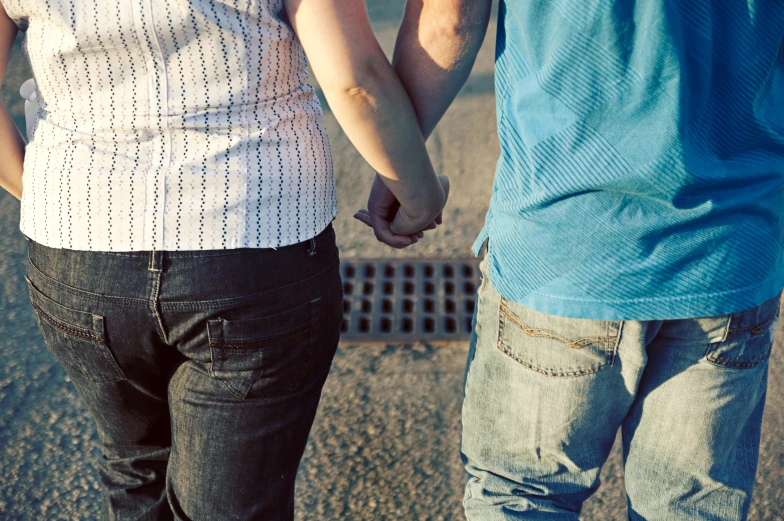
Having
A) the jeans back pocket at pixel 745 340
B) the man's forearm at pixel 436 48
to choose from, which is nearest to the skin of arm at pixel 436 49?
the man's forearm at pixel 436 48

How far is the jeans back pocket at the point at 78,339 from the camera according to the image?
1189 millimetres

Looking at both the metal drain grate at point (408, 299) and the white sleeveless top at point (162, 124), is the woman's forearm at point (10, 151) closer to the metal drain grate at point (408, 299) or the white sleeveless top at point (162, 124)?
the white sleeveless top at point (162, 124)

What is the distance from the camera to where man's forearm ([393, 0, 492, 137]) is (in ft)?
3.98

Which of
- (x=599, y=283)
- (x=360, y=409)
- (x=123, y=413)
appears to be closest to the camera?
(x=599, y=283)

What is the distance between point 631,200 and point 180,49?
70 centimetres

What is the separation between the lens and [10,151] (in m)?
1.34

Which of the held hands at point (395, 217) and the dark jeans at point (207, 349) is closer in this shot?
the dark jeans at point (207, 349)

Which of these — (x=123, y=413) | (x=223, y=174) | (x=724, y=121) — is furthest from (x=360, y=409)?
(x=724, y=121)

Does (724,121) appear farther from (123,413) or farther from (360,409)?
(360,409)

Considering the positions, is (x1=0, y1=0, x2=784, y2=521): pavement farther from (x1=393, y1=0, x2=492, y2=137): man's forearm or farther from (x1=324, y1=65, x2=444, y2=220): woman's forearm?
(x1=393, y1=0, x2=492, y2=137): man's forearm

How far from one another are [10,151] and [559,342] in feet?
3.38

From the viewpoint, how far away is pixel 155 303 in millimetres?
1139

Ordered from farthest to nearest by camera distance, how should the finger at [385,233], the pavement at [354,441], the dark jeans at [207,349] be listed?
the pavement at [354,441] < the finger at [385,233] < the dark jeans at [207,349]

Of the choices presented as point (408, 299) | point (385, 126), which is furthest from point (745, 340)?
point (408, 299)
